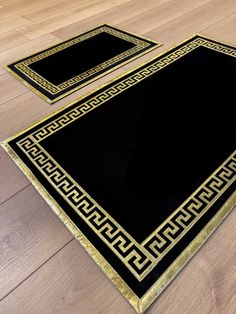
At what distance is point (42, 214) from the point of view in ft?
2.55

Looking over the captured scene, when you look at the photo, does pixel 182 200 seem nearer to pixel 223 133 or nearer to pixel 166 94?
pixel 223 133

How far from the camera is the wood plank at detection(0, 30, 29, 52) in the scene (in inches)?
58.7

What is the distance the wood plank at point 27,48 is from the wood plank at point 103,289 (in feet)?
3.63

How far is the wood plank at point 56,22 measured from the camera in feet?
5.21

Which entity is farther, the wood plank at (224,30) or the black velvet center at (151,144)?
the wood plank at (224,30)

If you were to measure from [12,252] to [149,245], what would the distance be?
1.16 feet

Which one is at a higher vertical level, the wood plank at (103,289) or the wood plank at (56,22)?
the wood plank at (56,22)

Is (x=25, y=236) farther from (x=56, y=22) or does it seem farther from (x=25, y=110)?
(x=56, y=22)

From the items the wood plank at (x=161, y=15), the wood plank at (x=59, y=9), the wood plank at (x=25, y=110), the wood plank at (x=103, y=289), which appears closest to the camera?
the wood plank at (x=103, y=289)

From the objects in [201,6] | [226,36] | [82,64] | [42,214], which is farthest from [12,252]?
[201,6]

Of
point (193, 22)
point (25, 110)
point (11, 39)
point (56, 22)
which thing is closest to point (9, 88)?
point (25, 110)

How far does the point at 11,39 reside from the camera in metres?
1.54

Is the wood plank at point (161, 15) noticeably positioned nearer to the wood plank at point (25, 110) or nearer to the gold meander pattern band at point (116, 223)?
the wood plank at point (25, 110)

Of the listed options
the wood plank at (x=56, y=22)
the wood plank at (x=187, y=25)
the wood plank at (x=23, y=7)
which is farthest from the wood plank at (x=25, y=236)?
the wood plank at (x=23, y=7)
